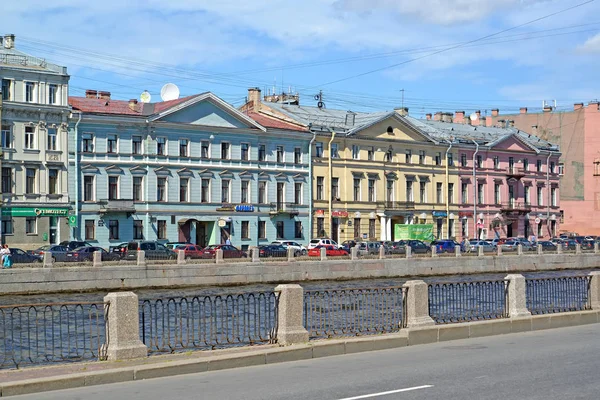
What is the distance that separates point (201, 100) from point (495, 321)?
41422mm

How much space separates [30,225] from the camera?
164 ft

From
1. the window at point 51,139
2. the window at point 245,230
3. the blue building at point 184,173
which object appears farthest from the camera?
the window at point 245,230

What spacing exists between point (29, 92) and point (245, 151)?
570 inches

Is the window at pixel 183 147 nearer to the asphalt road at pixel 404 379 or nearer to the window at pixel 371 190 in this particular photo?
the window at pixel 371 190

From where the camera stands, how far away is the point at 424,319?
15391mm

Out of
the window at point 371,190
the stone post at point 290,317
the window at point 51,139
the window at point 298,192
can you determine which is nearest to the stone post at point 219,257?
the window at point 51,139

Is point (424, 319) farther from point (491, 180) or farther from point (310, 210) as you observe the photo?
point (491, 180)

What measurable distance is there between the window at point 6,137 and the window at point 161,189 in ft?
29.6

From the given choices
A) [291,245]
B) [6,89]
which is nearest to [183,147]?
[291,245]

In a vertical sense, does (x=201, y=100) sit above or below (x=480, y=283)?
above

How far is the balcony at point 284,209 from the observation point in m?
60.4

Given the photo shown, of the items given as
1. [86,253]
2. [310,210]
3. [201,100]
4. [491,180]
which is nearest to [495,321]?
[86,253]

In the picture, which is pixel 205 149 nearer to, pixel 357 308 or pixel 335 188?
pixel 335 188

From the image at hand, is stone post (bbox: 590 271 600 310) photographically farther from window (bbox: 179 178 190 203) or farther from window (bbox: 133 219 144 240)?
window (bbox: 179 178 190 203)
